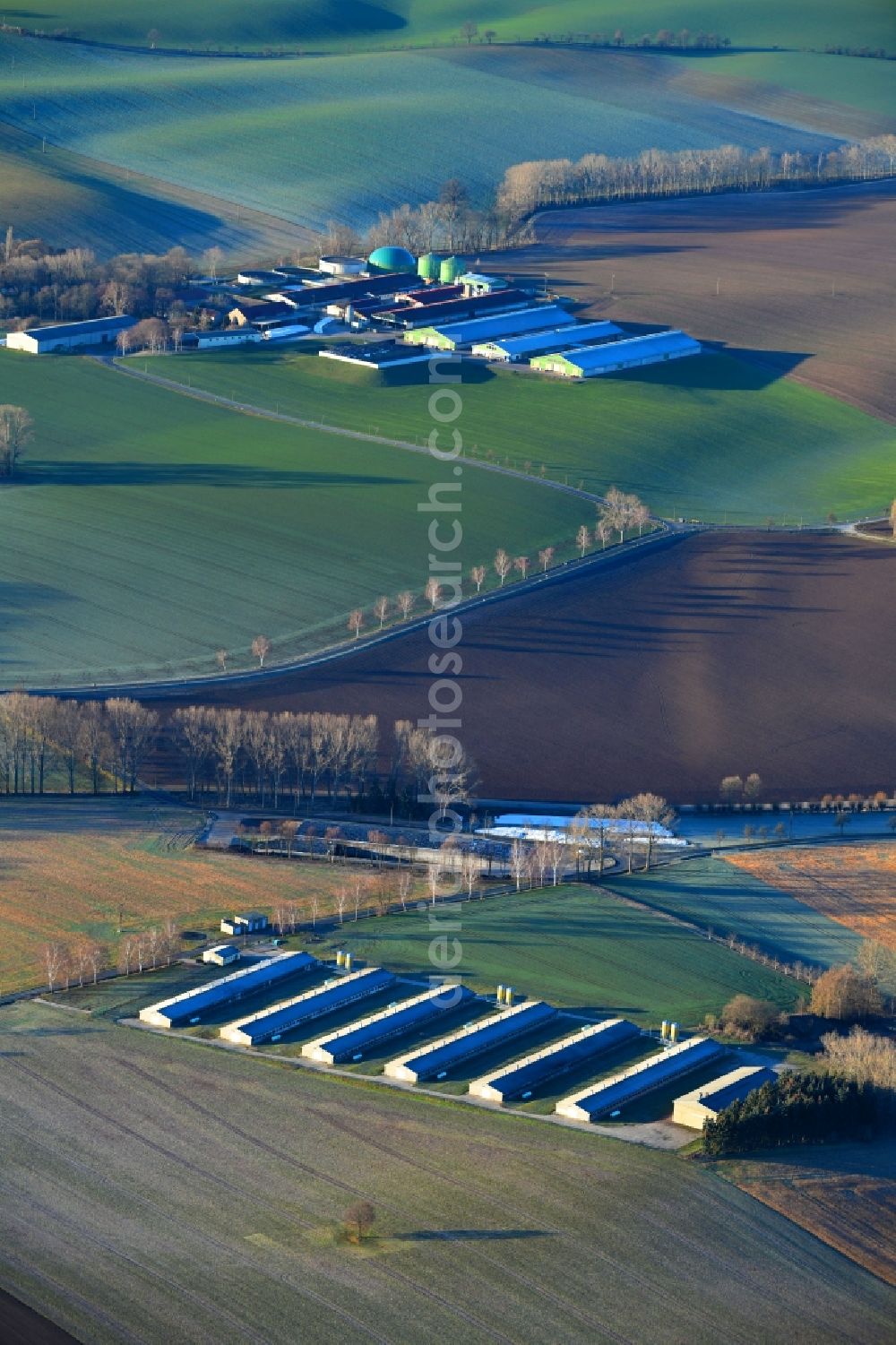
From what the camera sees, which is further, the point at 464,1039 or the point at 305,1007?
the point at 305,1007

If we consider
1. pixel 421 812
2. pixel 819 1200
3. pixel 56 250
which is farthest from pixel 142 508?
pixel 819 1200

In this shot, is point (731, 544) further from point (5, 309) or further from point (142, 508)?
point (5, 309)

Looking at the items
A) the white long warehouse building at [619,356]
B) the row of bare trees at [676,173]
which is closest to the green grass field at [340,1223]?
the white long warehouse building at [619,356]

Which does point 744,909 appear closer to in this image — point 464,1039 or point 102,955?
point 464,1039

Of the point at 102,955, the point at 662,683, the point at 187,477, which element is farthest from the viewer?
the point at 187,477

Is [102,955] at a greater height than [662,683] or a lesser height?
lesser

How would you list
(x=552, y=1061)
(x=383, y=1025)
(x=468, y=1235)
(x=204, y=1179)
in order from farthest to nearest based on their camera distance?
(x=383, y=1025) < (x=552, y=1061) < (x=204, y=1179) < (x=468, y=1235)

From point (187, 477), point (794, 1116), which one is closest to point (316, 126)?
point (187, 477)

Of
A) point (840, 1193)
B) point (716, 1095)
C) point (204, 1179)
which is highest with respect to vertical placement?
point (716, 1095)

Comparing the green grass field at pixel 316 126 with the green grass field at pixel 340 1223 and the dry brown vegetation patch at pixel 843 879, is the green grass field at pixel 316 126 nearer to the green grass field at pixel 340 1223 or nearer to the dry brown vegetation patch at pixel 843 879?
the dry brown vegetation patch at pixel 843 879
